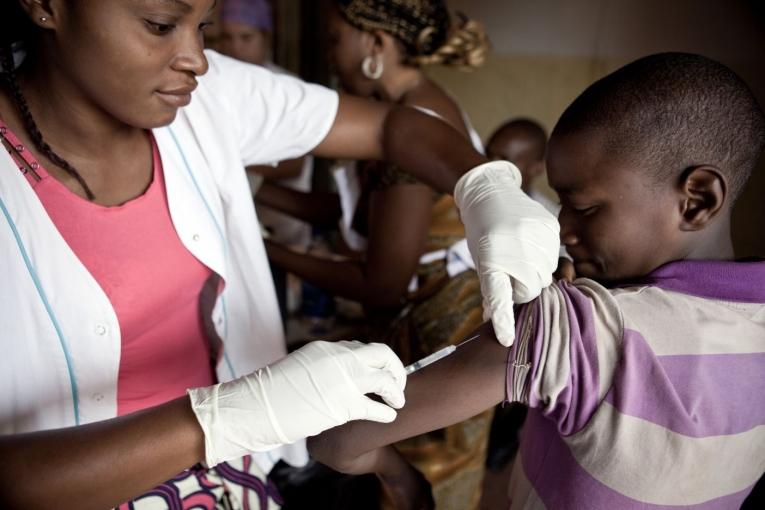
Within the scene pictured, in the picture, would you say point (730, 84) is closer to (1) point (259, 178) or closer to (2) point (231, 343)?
(2) point (231, 343)

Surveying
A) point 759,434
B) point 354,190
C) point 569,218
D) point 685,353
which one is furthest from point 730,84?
point 354,190

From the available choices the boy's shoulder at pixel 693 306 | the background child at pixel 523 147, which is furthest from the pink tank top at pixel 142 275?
the background child at pixel 523 147

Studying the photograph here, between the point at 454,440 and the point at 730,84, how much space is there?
104 cm

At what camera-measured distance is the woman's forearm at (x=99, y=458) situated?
66 centimetres

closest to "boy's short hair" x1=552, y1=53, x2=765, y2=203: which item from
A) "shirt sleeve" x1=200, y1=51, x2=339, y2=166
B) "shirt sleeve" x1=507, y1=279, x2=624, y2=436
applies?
"shirt sleeve" x1=507, y1=279, x2=624, y2=436

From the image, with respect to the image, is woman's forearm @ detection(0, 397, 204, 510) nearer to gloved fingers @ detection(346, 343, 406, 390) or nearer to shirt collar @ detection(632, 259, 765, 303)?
gloved fingers @ detection(346, 343, 406, 390)

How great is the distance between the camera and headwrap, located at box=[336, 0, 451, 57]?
168cm

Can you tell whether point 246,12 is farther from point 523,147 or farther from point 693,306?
point 693,306

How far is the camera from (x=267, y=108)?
4.06 feet

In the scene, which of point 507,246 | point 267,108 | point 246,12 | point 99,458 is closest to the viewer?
point 99,458

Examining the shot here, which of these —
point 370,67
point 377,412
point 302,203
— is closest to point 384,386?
point 377,412

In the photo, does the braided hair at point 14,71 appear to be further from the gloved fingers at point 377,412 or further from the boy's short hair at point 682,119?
the boy's short hair at point 682,119

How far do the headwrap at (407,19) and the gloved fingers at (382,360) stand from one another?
3.90 ft

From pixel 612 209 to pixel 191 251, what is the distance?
0.73m
